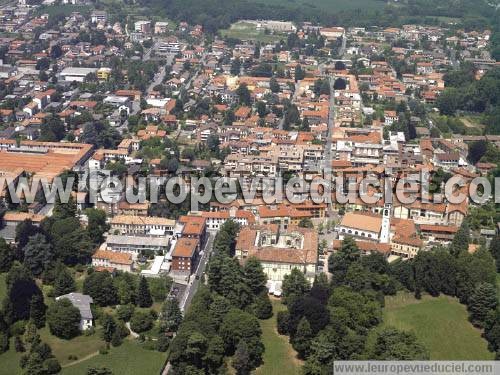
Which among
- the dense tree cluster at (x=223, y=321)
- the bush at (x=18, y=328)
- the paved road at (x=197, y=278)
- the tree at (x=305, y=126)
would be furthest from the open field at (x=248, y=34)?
the bush at (x=18, y=328)

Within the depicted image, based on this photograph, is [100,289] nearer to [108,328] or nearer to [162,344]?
[108,328]

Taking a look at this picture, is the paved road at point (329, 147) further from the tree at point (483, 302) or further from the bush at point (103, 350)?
the bush at point (103, 350)

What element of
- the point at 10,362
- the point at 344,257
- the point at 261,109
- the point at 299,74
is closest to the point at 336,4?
the point at 299,74

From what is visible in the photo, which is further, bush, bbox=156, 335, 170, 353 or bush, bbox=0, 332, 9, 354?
bush, bbox=156, 335, 170, 353

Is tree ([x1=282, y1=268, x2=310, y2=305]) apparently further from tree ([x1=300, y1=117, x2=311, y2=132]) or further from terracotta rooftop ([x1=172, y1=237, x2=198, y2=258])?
tree ([x1=300, y1=117, x2=311, y2=132])

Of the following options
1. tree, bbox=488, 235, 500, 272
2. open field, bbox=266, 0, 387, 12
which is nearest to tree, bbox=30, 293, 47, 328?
tree, bbox=488, 235, 500, 272

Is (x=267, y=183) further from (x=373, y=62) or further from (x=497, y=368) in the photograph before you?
(x=373, y=62)

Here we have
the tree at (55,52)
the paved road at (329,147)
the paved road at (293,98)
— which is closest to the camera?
the paved road at (329,147)
